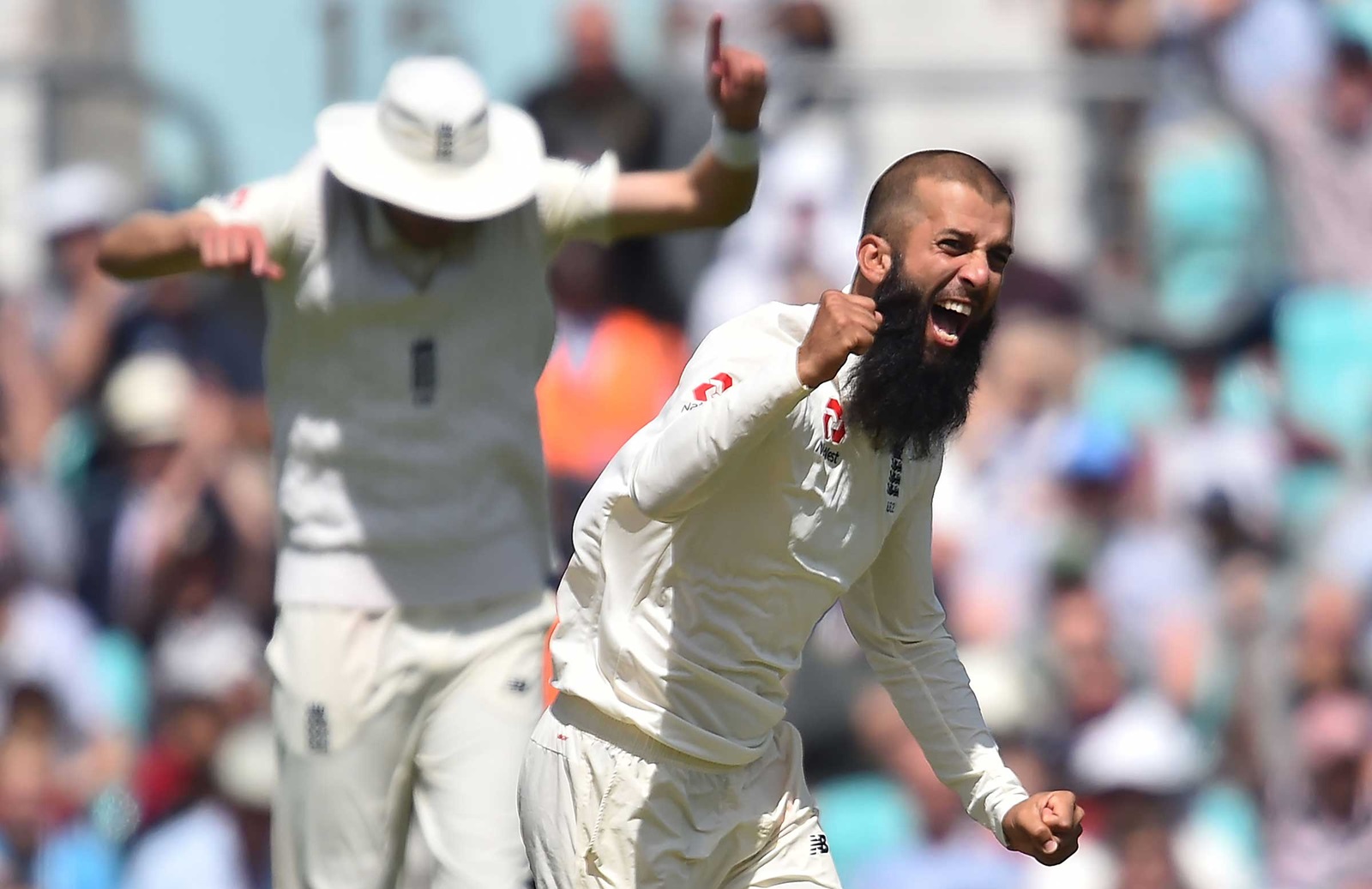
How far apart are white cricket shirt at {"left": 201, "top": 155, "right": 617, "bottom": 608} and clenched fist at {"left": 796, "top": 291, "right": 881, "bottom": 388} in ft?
5.04

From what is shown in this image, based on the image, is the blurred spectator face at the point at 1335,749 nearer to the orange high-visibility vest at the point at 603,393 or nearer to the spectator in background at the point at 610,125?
the orange high-visibility vest at the point at 603,393

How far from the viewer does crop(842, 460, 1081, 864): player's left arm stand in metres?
3.94

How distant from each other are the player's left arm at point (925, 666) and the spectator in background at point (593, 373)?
3.73m

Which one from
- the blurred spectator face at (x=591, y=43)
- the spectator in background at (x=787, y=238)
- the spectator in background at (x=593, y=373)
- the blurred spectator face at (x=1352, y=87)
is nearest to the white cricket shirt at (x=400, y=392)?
the spectator in background at (x=593, y=373)

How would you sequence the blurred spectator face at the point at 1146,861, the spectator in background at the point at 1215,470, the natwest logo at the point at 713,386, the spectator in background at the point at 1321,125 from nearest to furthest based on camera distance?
the natwest logo at the point at 713,386 < the blurred spectator face at the point at 1146,861 < the spectator in background at the point at 1215,470 < the spectator in background at the point at 1321,125

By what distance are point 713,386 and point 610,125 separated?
491 centimetres

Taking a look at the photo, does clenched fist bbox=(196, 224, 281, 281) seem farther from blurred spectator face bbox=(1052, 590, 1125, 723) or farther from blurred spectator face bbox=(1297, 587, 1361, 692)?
blurred spectator face bbox=(1297, 587, 1361, 692)

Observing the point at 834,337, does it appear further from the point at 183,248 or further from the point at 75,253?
the point at 75,253

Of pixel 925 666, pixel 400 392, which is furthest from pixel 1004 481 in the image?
pixel 925 666

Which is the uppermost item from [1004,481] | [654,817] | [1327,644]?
[654,817]

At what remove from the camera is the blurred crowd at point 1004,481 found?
736 cm

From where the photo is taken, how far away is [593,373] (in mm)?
8031

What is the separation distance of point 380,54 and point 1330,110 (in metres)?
3.74

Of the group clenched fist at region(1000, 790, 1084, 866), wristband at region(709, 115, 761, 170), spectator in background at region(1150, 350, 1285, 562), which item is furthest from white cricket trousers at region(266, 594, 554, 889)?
spectator in background at region(1150, 350, 1285, 562)
